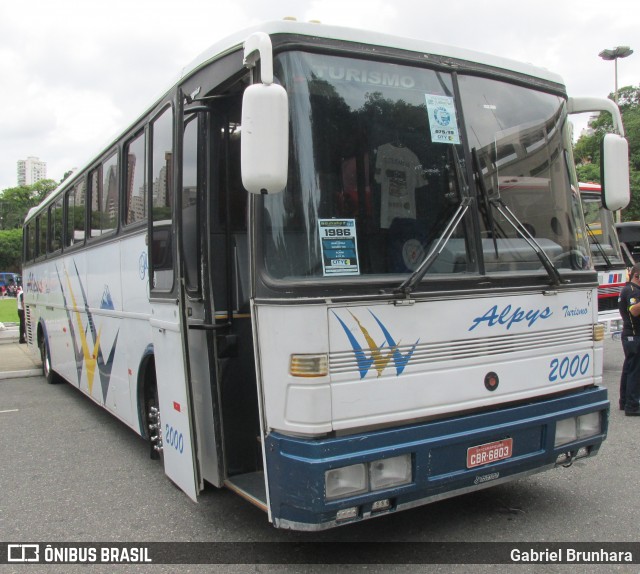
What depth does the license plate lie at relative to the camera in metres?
3.62

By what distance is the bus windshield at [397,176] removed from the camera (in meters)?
3.35

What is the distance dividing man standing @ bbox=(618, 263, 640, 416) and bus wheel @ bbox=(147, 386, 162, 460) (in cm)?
520

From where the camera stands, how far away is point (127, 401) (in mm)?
5965

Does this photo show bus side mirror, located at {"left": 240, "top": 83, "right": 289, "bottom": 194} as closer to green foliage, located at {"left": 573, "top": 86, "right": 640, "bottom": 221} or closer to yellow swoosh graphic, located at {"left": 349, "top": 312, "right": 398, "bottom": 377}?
yellow swoosh graphic, located at {"left": 349, "top": 312, "right": 398, "bottom": 377}

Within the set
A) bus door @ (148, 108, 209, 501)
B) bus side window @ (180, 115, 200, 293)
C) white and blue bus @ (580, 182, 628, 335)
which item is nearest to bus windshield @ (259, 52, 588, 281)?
bus side window @ (180, 115, 200, 293)

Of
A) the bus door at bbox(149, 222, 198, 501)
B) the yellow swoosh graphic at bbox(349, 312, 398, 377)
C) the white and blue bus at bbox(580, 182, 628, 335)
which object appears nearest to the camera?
the yellow swoosh graphic at bbox(349, 312, 398, 377)

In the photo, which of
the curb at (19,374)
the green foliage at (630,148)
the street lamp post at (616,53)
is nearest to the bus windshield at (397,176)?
the curb at (19,374)

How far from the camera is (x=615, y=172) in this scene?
4535 millimetres

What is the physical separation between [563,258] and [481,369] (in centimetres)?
108

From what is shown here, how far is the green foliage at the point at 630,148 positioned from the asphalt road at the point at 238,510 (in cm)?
2847

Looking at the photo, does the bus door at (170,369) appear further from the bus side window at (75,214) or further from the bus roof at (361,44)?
the bus side window at (75,214)

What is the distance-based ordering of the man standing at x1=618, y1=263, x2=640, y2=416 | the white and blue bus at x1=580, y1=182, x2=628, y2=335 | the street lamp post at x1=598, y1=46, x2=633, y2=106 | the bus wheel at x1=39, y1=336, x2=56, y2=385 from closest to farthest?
the man standing at x1=618, y1=263, x2=640, y2=416 → the white and blue bus at x1=580, y1=182, x2=628, y2=335 → the bus wheel at x1=39, y1=336, x2=56, y2=385 → the street lamp post at x1=598, y1=46, x2=633, y2=106

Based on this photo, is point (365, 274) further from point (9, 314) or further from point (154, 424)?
point (9, 314)

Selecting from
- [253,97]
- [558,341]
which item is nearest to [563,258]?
[558,341]
